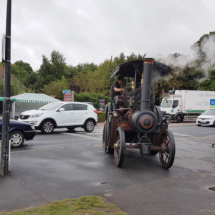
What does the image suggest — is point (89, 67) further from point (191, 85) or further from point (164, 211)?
point (164, 211)

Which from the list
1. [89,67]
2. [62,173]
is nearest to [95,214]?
[62,173]

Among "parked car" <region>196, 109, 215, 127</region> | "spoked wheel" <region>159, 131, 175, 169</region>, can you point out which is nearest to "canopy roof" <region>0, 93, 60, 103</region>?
"parked car" <region>196, 109, 215, 127</region>

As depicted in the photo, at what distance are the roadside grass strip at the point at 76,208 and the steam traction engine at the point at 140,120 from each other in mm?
2258

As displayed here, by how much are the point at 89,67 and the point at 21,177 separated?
6730 cm

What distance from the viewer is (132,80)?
27.1 feet

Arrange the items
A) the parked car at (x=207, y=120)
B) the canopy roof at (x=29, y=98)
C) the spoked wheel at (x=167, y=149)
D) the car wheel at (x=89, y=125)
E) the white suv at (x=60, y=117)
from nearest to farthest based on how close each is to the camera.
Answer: the spoked wheel at (x=167, y=149) → the white suv at (x=60, y=117) → the car wheel at (x=89, y=125) → the parked car at (x=207, y=120) → the canopy roof at (x=29, y=98)

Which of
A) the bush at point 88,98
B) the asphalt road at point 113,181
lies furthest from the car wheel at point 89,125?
the bush at point 88,98

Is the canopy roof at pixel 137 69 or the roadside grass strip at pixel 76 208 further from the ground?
the canopy roof at pixel 137 69

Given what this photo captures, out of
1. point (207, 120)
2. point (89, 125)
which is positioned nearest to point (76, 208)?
point (89, 125)

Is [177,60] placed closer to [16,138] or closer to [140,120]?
[140,120]

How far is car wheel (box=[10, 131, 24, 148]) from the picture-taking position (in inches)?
384

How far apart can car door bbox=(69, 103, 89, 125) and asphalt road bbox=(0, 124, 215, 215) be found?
609cm

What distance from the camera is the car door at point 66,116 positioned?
14836mm

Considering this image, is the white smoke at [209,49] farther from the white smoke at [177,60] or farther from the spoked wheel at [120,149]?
the spoked wheel at [120,149]
